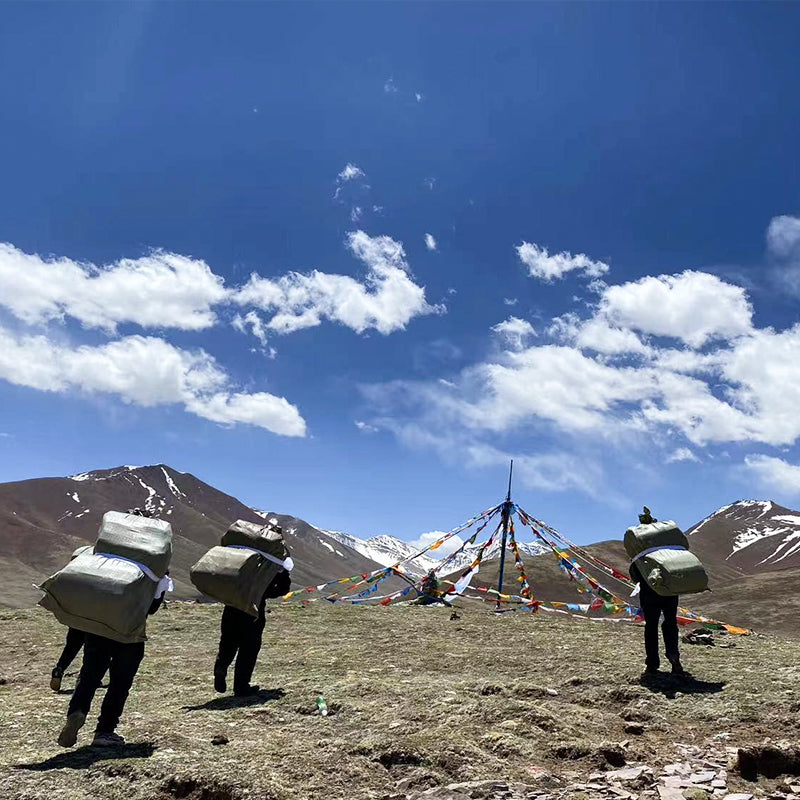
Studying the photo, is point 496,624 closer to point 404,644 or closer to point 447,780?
point 404,644

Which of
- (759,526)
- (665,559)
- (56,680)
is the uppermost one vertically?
(759,526)

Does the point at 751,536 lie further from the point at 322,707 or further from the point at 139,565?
the point at 139,565

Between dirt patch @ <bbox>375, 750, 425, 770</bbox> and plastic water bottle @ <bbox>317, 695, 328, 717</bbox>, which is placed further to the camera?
plastic water bottle @ <bbox>317, 695, 328, 717</bbox>

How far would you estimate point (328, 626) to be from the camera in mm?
15969

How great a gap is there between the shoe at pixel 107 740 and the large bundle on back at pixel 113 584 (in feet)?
2.86

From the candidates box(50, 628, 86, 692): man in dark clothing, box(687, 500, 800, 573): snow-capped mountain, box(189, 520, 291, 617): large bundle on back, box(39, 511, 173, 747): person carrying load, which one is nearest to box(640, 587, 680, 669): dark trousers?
box(189, 520, 291, 617): large bundle on back

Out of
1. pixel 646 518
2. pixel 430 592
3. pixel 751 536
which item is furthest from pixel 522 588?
pixel 751 536

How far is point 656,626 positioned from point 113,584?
282 inches

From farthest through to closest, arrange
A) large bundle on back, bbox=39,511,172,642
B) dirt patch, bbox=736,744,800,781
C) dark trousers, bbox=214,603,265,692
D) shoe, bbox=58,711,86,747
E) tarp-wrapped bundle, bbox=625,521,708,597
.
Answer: tarp-wrapped bundle, bbox=625,521,708,597
dark trousers, bbox=214,603,265,692
large bundle on back, bbox=39,511,172,642
shoe, bbox=58,711,86,747
dirt patch, bbox=736,744,800,781

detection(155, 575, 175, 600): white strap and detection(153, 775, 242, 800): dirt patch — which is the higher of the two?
detection(155, 575, 175, 600): white strap

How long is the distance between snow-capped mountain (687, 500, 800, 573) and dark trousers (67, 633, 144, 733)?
140 m

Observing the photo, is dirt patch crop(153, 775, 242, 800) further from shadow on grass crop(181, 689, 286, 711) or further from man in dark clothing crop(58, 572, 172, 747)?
shadow on grass crop(181, 689, 286, 711)

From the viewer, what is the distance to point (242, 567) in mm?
8273

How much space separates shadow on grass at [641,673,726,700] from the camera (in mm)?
7863
